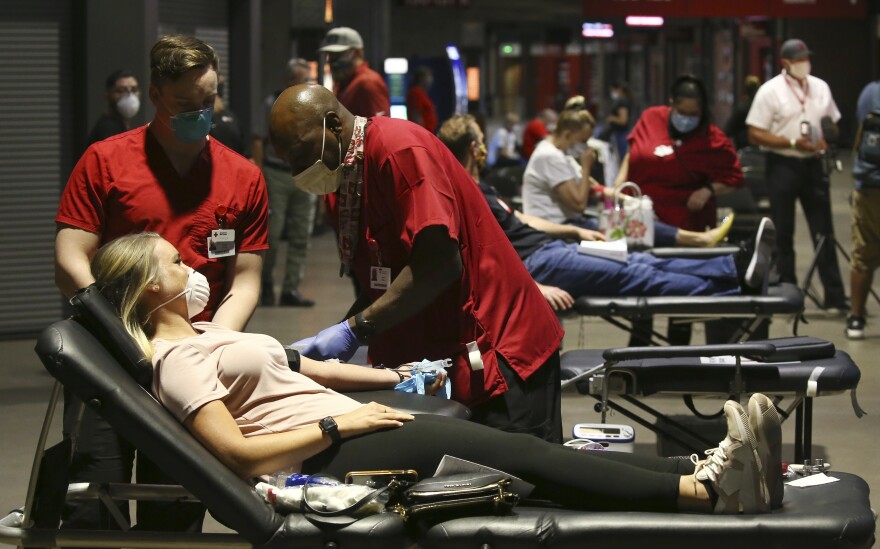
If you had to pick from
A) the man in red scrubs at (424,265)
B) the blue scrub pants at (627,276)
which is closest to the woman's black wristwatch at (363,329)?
the man in red scrubs at (424,265)

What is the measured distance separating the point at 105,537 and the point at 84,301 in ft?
1.97

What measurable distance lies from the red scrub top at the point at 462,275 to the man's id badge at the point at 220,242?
38 cm

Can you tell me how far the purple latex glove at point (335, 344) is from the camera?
400cm

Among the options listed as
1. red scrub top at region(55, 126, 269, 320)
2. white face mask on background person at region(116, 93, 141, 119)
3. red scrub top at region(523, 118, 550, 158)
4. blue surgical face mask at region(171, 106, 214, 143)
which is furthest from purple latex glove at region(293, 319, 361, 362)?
red scrub top at region(523, 118, 550, 158)

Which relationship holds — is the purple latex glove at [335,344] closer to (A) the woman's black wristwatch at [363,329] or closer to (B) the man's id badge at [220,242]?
(A) the woman's black wristwatch at [363,329]

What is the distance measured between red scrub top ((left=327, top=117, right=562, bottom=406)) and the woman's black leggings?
1.43 ft

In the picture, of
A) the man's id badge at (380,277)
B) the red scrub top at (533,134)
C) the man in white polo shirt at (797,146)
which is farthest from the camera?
the red scrub top at (533,134)

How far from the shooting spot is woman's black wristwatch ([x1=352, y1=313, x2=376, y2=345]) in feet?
12.8

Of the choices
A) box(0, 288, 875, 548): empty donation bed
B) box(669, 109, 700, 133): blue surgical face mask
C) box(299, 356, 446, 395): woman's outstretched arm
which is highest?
box(669, 109, 700, 133): blue surgical face mask

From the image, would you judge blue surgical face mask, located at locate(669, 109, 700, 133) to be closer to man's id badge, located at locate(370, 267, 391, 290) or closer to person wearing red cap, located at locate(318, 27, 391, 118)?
person wearing red cap, located at locate(318, 27, 391, 118)

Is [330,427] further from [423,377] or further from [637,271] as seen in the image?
[637,271]

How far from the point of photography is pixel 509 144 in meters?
19.0

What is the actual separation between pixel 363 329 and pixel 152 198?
29.1 inches

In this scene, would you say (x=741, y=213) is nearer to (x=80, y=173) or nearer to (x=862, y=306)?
(x=862, y=306)
